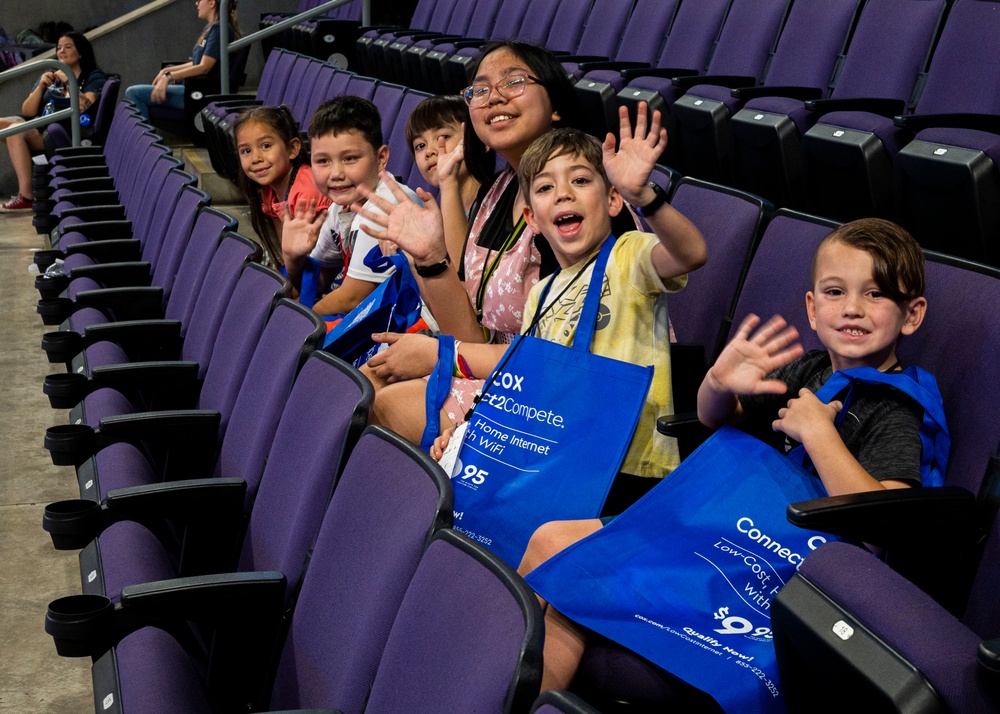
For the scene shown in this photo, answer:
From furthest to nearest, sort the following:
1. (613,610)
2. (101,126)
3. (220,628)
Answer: (101,126), (220,628), (613,610)

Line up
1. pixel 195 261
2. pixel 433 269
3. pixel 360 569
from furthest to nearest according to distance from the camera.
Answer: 1. pixel 195 261
2. pixel 433 269
3. pixel 360 569

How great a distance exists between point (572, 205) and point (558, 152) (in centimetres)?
8

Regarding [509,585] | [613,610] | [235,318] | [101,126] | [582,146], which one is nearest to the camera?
[509,585]

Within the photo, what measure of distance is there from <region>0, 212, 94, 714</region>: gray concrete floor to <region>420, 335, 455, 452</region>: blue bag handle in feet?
1.96

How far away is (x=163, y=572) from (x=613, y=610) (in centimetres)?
61

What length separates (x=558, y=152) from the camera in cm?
131

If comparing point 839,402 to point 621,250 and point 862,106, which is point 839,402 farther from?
point 862,106

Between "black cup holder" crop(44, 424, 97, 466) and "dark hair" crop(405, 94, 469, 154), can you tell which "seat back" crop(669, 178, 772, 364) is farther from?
"black cup holder" crop(44, 424, 97, 466)

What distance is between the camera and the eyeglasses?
1554 mm

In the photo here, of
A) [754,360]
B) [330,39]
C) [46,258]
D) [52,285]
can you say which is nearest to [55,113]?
[330,39]

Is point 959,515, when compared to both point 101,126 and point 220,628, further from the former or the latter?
point 101,126

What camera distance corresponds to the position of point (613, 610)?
952 millimetres

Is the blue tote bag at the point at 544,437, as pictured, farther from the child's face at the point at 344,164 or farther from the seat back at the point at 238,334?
the child's face at the point at 344,164

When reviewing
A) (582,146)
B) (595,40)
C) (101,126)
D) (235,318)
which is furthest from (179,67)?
(582,146)
